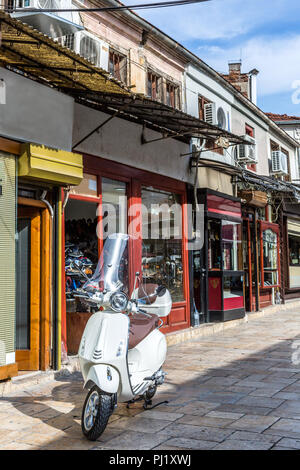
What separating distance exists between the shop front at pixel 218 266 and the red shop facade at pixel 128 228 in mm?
729

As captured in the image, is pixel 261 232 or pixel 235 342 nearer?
pixel 235 342

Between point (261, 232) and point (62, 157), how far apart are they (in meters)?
9.88

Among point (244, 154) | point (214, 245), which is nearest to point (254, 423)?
point (214, 245)

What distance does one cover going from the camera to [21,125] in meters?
6.92

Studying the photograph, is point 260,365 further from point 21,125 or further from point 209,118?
point 209,118

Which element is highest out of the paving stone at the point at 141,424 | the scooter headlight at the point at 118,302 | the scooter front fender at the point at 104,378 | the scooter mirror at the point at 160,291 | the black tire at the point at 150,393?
the scooter mirror at the point at 160,291

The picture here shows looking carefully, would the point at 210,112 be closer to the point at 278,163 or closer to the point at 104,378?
the point at 278,163

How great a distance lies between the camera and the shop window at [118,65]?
32.9ft

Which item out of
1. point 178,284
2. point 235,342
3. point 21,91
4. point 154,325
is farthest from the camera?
point 178,284

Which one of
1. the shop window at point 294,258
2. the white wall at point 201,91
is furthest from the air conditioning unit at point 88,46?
the shop window at point 294,258

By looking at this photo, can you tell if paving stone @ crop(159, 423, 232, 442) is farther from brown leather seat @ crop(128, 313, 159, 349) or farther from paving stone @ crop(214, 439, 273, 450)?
brown leather seat @ crop(128, 313, 159, 349)

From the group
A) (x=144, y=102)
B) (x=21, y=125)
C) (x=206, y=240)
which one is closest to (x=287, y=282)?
(x=206, y=240)

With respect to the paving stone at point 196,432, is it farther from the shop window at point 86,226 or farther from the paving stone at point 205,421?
the shop window at point 86,226

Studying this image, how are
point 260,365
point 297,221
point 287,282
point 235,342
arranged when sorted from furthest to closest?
1. point 297,221
2. point 287,282
3. point 235,342
4. point 260,365
